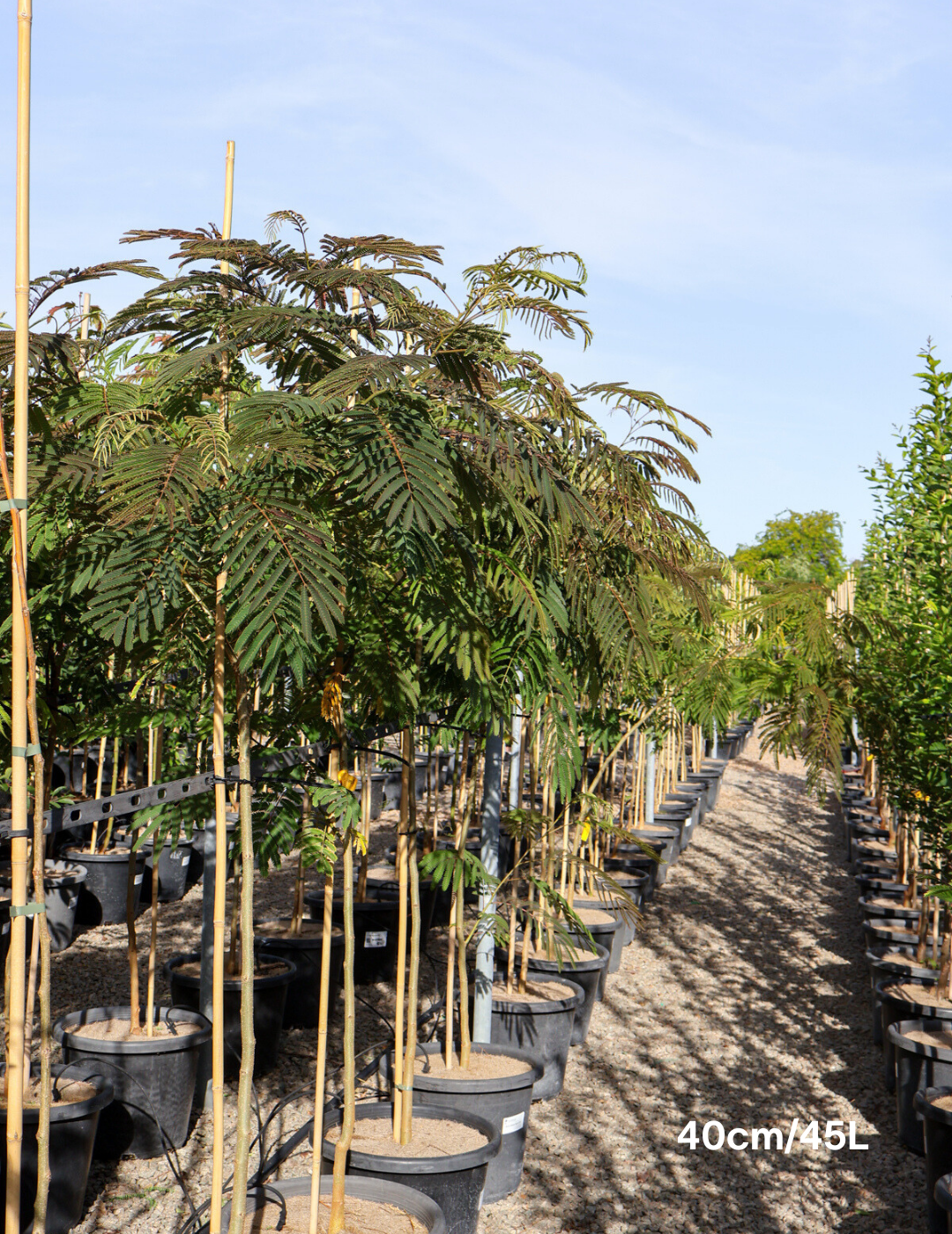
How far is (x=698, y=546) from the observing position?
403 centimetres

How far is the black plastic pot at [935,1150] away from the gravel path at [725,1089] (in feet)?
0.31

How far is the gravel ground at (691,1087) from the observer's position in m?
3.65

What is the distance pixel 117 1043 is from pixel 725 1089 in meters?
2.62

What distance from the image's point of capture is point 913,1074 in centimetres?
428

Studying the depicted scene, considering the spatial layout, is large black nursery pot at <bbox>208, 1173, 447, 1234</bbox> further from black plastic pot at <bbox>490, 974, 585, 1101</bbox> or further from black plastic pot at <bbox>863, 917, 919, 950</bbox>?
black plastic pot at <bbox>863, 917, 919, 950</bbox>

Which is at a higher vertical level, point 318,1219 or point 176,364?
point 176,364

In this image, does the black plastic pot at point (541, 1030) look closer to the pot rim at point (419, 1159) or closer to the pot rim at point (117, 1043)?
the pot rim at point (419, 1159)

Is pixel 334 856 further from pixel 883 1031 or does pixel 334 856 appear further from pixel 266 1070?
pixel 883 1031

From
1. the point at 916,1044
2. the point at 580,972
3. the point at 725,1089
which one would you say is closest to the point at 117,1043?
the point at 580,972

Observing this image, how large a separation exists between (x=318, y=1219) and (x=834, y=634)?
3.36m

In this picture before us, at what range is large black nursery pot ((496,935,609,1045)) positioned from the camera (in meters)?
5.01

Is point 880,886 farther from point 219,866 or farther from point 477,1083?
point 219,866

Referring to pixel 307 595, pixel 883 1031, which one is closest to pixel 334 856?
pixel 307 595

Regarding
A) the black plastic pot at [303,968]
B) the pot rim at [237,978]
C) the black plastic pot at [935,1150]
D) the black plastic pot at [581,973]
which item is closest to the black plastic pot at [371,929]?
the black plastic pot at [303,968]
